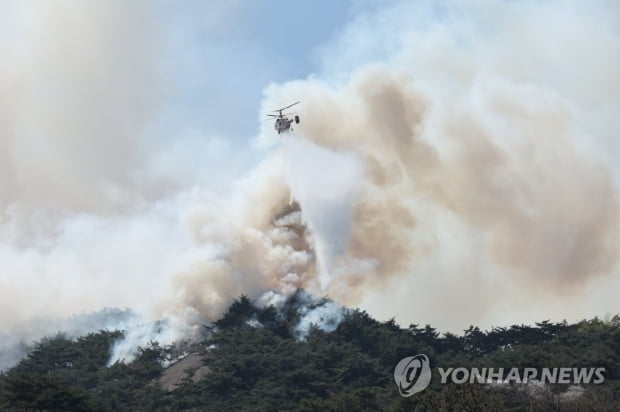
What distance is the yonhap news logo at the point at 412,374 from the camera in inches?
4182

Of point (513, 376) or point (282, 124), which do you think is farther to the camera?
point (282, 124)

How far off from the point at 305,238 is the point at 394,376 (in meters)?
31.3

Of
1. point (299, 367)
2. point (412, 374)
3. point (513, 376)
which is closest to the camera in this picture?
point (513, 376)

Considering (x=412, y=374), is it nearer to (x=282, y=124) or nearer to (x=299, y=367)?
(x=299, y=367)

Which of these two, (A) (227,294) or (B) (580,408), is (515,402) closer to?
(B) (580,408)

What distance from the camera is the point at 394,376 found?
125 metres

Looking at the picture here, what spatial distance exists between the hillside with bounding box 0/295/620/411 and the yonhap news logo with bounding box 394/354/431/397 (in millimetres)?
1220

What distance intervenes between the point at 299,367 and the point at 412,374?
16.5 metres

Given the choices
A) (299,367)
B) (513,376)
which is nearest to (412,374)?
(299,367)

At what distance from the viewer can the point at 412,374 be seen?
413ft

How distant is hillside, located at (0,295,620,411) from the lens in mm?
97500

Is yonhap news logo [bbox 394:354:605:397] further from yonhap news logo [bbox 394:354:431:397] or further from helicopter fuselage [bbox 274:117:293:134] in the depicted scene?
helicopter fuselage [bbox 274:117:293:134]

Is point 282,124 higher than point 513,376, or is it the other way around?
point 282,124

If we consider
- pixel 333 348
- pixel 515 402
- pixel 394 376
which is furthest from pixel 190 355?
pixel 515 402
